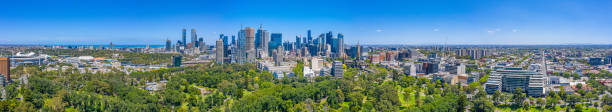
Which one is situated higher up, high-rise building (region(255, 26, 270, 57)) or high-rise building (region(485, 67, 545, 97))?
high-rise building (region(255, 26, 270, 57))

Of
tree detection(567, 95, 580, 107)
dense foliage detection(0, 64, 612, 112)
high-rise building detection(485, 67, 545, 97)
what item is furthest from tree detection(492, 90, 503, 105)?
tree detection(567, 95, 580, 107)

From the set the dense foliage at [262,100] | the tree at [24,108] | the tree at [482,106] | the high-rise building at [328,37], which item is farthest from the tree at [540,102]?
the high-rise building at [328,37]

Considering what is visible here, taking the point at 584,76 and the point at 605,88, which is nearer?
the point at 605,88

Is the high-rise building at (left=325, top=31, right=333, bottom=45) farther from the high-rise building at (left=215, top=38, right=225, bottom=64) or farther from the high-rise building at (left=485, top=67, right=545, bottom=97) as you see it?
the high-rise building at (left=485, top=67, right=545, bottom=97)

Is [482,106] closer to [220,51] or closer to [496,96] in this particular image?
[496,96]

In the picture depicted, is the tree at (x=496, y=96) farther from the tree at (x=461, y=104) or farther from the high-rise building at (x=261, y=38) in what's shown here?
the high-rise building at (x=261, y=38)

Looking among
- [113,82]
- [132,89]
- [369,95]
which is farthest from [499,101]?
[113,82]

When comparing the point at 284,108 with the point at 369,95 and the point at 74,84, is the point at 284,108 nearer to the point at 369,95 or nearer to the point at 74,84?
the point at 369,95

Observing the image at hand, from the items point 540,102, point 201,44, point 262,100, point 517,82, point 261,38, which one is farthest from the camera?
point 201,44

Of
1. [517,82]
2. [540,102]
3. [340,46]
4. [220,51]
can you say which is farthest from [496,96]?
[340,46]

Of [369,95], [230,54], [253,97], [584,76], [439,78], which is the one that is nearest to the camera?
[253,97]

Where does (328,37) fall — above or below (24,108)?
above
